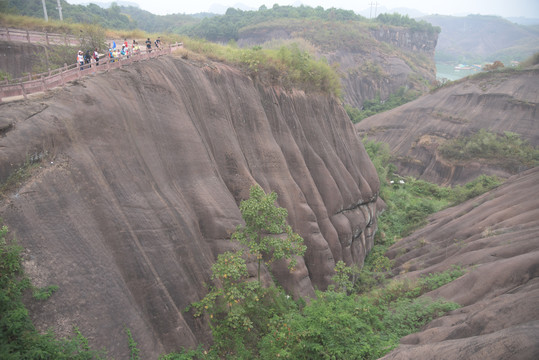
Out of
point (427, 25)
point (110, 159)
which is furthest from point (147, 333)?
point (427, 25)

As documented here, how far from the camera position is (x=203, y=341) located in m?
11.9

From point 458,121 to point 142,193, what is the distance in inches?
2235

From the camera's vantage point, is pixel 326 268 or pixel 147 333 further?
pixel 326 268

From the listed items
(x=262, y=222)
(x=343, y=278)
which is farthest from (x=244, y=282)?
(x=343, y=278)

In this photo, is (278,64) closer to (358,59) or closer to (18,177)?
(18,177)

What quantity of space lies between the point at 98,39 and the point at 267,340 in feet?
57.2

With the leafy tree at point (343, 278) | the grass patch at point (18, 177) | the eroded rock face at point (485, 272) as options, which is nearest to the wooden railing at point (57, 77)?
the grass patch at point (18, 177)

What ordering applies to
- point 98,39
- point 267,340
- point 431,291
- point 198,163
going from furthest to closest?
point 98,39, point 431,291, point 198,163, point 267,340

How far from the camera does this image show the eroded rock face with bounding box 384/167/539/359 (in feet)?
26.7

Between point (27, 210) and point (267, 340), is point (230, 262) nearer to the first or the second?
point (267, 340)

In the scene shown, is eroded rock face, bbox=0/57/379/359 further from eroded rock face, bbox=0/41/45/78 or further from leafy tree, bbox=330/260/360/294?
eroded rock face, bbox=0/41/45/78

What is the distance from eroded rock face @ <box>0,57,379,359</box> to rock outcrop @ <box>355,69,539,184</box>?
1511 inches

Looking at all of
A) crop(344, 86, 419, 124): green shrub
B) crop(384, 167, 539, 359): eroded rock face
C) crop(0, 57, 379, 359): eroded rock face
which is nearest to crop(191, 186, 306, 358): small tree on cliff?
crop(0, 57, 379, 359): eroded rock face

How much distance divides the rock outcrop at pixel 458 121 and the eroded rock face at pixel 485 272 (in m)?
23.0
